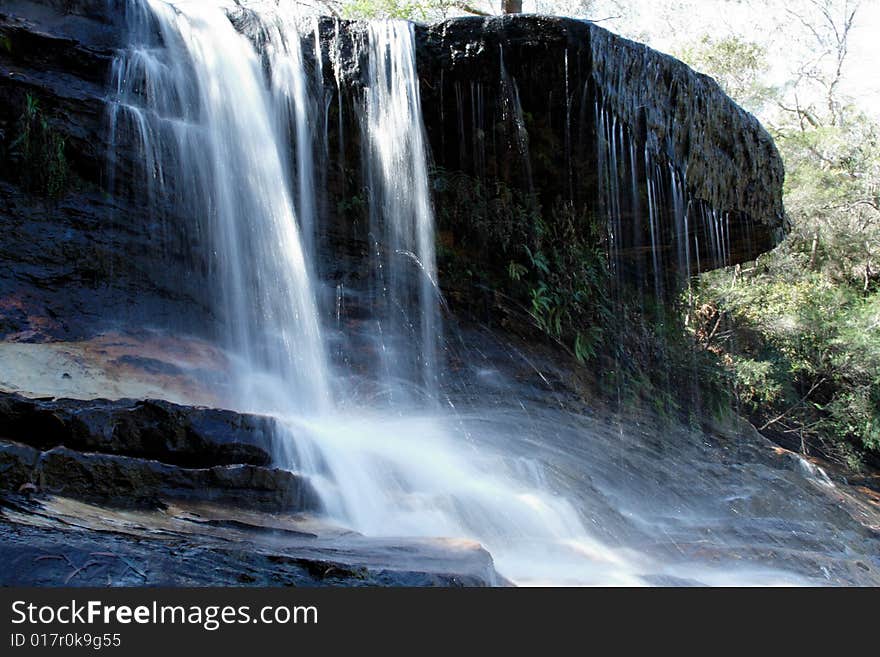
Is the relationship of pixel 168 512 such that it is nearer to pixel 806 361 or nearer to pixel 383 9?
pixel 806 361

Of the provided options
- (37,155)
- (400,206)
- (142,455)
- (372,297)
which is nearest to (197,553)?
(142,455)

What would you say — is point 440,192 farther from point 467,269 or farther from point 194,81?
point 194,81

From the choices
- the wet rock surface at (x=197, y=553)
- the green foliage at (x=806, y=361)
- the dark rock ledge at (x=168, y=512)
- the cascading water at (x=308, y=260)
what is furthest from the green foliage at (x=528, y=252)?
the wet rock surface at (x=197, y=553)

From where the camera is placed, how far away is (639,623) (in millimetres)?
3539

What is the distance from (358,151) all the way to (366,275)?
1.70 metres

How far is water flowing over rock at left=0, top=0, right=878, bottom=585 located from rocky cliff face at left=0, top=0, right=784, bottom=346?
0.03 metres

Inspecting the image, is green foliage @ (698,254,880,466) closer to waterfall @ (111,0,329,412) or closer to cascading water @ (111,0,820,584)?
cascading water @ (111,0,820,584)

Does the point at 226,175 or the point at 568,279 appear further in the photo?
the point at 568,279

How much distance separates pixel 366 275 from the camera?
10.8m

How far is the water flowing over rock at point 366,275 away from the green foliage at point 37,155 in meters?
0.02

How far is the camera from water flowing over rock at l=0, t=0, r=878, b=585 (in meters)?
5.20

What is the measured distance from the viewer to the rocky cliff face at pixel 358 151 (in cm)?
834

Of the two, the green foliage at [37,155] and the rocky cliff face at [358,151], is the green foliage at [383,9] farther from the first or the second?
the green foliage at [37,155]

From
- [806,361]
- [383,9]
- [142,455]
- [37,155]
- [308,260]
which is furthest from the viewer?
[383,9]
